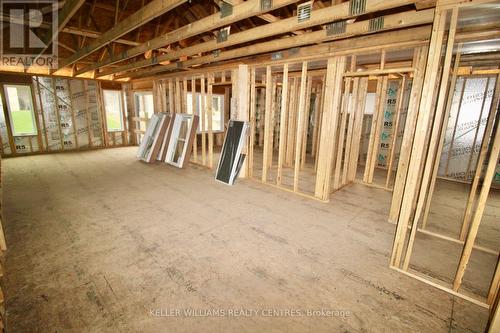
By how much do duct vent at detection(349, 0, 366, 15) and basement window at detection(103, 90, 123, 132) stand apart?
9.30m

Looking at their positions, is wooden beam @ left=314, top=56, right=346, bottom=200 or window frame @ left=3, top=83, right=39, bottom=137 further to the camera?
window frame @ left=3, top=83, right=39, bottom=137

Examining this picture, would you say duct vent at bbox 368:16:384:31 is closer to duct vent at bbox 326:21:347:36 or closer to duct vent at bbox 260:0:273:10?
duct vent at bbox 326:21:347:36

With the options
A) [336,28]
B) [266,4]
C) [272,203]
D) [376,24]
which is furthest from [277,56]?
[272,203]

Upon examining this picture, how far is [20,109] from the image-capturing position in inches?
276

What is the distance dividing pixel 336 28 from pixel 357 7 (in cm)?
72

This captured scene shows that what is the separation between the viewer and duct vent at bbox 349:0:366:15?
207cm

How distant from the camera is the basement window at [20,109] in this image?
682 centimetres

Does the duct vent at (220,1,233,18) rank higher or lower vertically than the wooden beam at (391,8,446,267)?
higher

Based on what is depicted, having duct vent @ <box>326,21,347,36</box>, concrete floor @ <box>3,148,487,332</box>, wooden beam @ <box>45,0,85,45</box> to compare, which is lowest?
concrete floor @ <box>3,148,487,332</box>

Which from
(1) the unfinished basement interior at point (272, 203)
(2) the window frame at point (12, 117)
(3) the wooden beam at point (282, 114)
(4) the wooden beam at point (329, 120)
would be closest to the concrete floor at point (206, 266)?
(1) the unfinished basement interior at point (272, 203)

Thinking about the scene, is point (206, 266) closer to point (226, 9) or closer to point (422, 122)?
point (422, 122)

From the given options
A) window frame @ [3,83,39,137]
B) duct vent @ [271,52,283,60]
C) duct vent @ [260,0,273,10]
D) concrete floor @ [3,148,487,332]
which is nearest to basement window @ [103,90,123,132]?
window frame @ [3,83,39,137]

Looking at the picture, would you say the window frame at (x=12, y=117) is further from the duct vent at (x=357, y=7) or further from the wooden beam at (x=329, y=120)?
the duct vent at (x=357, y=7)

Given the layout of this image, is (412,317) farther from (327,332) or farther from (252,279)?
(252,279)
